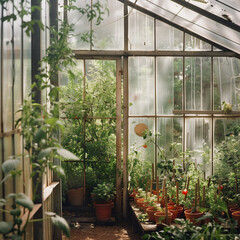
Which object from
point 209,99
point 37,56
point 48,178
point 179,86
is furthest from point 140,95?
point 37,56

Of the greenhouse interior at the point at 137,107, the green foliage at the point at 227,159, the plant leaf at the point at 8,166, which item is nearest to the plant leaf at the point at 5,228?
the plant leaf at the point at 8,166

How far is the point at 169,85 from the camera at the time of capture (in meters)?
6.80

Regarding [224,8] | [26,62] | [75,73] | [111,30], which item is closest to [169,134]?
[75,73]

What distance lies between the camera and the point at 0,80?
2865 mm

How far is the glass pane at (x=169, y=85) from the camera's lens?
6789 mm

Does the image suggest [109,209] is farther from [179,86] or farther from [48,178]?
[179,86]

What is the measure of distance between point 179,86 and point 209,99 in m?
0.59

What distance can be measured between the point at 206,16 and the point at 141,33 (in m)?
1.86

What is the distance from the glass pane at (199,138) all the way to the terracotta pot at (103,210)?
5.63 ft

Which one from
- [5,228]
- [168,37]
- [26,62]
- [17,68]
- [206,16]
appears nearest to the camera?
[5,228]

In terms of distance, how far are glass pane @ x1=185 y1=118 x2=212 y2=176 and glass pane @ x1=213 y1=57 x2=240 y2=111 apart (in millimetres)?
388

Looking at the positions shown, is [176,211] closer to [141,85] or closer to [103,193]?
[103,193]

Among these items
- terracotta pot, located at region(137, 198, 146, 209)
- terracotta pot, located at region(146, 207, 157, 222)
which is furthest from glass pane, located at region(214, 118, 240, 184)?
terracotta pot, located at region(146, 207, 157, 222)

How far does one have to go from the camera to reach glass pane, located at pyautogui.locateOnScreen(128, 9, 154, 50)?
22.4 ft
